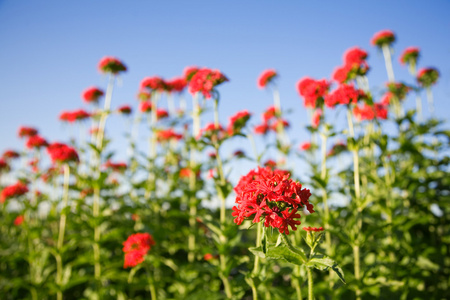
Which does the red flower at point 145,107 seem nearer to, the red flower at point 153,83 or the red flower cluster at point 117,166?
the red flower at point 153,83

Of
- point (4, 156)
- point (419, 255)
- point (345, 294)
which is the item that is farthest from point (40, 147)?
point (419, 255)

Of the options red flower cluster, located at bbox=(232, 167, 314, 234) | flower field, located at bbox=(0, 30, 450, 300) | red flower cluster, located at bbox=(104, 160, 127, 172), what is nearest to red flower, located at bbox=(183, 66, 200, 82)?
flower field, located at bbox=(0, 30, 450, 300)

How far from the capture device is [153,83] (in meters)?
5.29

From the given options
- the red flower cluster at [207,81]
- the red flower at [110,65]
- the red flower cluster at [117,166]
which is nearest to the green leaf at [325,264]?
the red flower cluster at [207,81]

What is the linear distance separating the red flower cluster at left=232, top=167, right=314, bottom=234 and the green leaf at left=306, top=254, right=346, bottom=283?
22cm

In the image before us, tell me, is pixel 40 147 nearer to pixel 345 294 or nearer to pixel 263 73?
pixel 263 73

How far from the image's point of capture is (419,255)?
3375mm

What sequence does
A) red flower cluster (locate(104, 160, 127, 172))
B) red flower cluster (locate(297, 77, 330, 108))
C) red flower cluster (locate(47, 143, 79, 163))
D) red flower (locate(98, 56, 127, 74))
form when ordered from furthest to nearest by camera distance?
red flower cluster (locate(104, 160, 127, 172)), red flower (locate(98, 56, 127, 74)), red flower cluster (locate(47, 143, 79, 163)), red flower cluster (locate(297, 77, 330, 108))

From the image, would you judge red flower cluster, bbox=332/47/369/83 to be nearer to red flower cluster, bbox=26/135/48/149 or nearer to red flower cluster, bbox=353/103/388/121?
red flower cluster, bbox=353/103/388/121

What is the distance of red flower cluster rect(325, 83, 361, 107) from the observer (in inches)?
112

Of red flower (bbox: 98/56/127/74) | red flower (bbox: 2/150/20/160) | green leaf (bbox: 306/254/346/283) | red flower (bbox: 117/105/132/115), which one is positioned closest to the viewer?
green leaf (bbox: 306/254/346/283)

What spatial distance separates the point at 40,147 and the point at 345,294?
19.4 feet

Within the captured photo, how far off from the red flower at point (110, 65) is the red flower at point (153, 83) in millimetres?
560

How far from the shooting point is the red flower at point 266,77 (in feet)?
18.7
